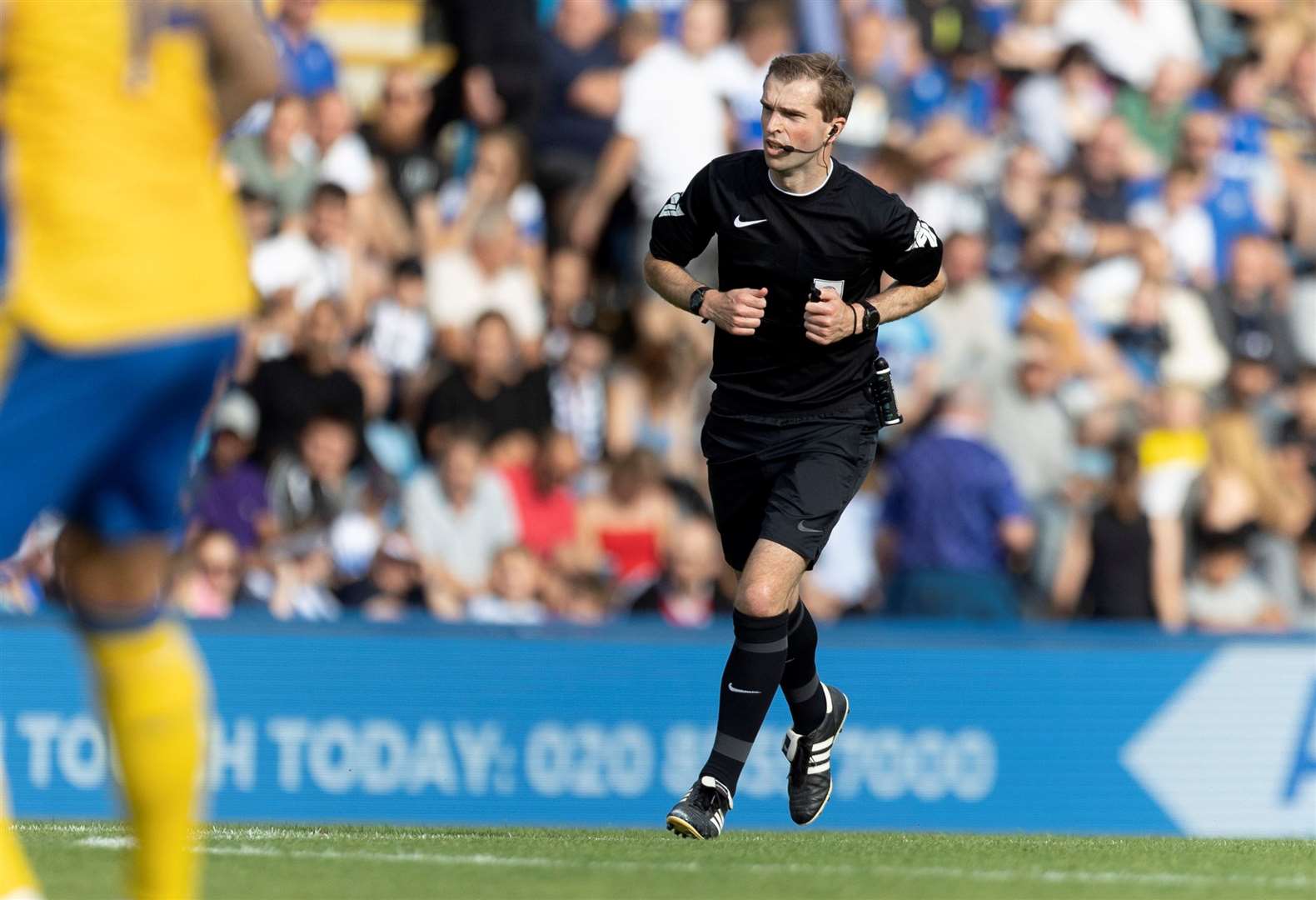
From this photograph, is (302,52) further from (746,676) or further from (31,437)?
(31,437)

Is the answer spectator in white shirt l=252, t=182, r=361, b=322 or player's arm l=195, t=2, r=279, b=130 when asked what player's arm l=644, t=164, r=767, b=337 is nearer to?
player's arm l=195, t=2, r=279, b=130

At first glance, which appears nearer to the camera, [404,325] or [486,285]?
[404,325]

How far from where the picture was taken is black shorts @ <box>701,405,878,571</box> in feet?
24.4

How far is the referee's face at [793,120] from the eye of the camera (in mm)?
7344

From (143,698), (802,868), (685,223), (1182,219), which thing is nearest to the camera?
(143,698)

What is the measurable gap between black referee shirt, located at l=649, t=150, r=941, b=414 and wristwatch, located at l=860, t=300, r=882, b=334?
132 millimetres

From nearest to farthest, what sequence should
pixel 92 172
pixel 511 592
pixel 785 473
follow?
pixel 92 172
pixel 785 473
pixel 511 592

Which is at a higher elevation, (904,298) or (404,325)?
(904,298)

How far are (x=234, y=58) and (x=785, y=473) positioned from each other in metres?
3.45

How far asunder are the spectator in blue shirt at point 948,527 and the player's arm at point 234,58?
25.2 feet

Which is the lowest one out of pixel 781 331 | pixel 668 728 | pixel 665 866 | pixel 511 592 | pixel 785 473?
pixel 668 728

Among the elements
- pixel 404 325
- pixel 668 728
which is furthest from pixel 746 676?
pixel 404 325

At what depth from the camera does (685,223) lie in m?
7.66

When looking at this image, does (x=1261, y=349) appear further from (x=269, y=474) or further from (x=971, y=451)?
(x=269, y=474)
